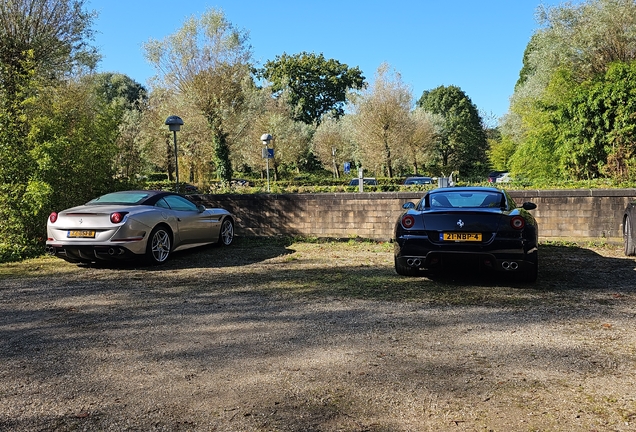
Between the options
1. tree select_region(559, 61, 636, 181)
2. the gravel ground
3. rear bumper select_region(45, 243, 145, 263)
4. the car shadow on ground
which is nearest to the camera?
the gravel ground

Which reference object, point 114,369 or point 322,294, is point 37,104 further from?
point 114,369

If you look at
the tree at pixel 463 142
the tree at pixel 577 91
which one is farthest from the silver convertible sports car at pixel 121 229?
the tree at pixel 463 142

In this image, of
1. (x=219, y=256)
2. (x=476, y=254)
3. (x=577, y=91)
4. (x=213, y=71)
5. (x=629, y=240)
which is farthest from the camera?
(x=213, y=71)

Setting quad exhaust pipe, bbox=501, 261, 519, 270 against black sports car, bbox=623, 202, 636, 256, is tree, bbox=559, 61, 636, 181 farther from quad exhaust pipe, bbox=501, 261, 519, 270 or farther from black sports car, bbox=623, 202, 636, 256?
quad exhaust pipe, bbox=501, 261, 519, 270

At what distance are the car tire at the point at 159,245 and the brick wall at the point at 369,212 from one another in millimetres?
3548

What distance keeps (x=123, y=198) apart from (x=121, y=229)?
1.31 meters

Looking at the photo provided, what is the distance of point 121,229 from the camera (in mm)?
7754

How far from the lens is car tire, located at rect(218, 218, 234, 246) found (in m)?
10.7

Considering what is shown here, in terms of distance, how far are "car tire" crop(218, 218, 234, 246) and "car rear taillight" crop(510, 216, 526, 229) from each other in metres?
6.32

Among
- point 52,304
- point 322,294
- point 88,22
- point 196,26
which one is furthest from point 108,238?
point 196,26

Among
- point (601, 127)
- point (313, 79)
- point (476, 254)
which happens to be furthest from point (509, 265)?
point (313, 79)

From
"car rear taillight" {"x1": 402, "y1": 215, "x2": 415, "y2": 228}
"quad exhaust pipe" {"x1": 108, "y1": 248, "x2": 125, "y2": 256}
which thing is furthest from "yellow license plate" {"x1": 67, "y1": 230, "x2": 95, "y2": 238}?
"car rear taillight" {"x1": 402, "y1": 215, "x2": 415, "y2": 228}

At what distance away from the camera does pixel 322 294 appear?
20.1ft

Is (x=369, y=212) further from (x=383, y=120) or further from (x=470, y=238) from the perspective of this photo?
(x=383, y=120)
